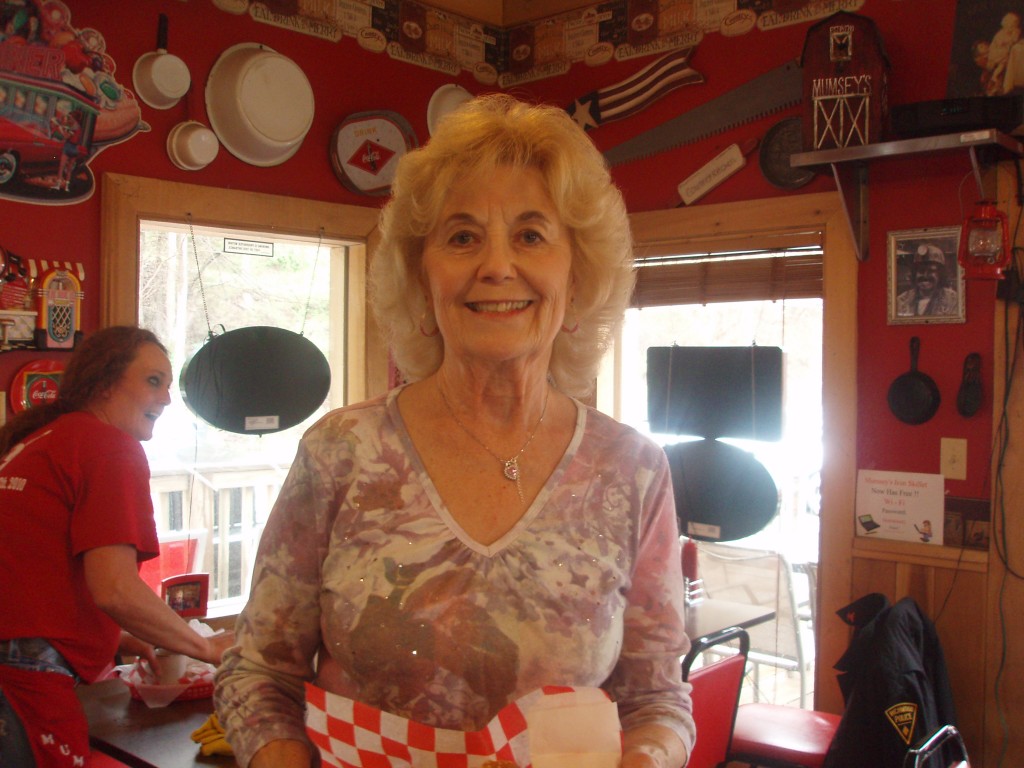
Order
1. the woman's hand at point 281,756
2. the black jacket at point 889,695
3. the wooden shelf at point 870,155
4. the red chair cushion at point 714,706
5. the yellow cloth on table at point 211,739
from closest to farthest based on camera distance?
the woman's hand at point 281,756 → the yellow cloth on table at point 211,739 → the black jacket at point 889,695 → the red chair cushion at point 714,706 → the wooden shelf at point 870,155

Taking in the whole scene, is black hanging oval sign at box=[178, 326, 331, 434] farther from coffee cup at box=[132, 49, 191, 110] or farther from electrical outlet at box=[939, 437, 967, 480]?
electrical outlet at box=[939, 437, 967, 480]

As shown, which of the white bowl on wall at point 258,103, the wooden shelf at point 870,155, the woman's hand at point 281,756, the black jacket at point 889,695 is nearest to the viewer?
the woman's hand at point 281,756

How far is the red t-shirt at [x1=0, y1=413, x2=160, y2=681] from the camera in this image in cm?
192

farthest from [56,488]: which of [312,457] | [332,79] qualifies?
[332,79]

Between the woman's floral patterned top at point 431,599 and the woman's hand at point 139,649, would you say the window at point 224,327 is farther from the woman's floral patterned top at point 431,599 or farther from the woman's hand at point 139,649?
the woman's floral patterned top at point 431,599

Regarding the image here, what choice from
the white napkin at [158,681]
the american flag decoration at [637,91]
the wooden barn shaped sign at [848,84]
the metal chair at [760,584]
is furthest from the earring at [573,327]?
the metal chair at [760,584]

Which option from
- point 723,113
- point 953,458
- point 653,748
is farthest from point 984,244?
point 653,748

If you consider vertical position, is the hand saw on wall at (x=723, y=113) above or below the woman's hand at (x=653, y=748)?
above

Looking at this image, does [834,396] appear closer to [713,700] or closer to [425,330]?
[713,700]

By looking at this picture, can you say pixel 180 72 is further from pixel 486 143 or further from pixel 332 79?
pixel 486 143

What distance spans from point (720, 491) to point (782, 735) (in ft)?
2.84

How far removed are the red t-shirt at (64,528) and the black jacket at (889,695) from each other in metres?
1.63

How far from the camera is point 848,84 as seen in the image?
2689 millimetres

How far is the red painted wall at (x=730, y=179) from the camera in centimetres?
266
